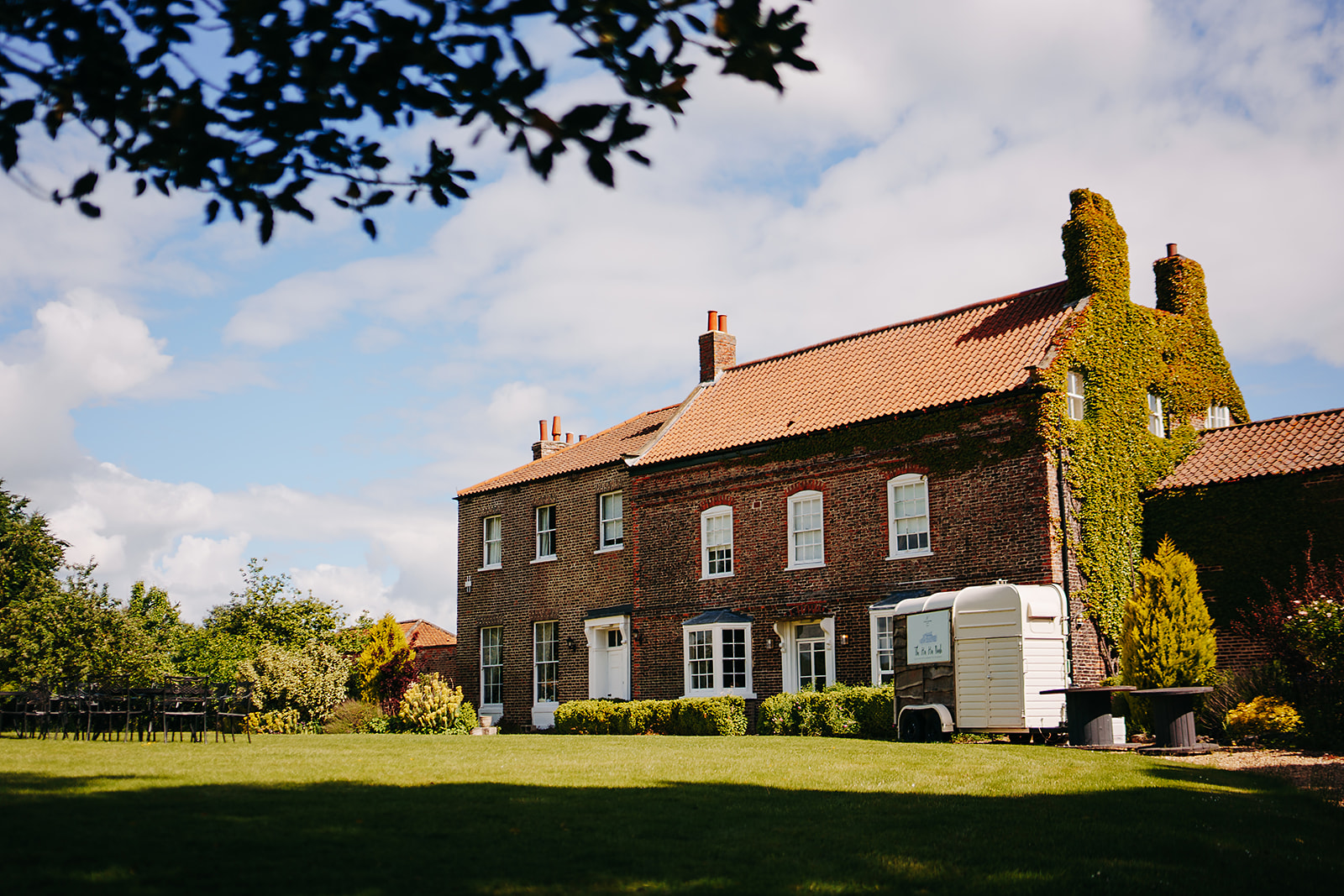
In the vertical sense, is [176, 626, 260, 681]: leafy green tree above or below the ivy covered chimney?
below

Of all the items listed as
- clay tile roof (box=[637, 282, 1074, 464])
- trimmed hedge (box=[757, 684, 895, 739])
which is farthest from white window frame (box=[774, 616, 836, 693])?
clay tile roof (box=[637, 282, 1074, 464])

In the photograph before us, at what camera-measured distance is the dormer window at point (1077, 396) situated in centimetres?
2231

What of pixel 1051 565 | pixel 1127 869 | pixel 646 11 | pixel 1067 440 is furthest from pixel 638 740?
pixel 646 11

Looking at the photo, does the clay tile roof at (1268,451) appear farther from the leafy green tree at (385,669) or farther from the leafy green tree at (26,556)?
the leafy green tree at (26,556)

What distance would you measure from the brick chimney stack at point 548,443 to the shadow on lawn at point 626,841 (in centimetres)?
2708

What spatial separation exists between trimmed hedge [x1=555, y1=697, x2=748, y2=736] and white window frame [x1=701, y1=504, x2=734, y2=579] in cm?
341

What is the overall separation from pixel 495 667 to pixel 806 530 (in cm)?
1201

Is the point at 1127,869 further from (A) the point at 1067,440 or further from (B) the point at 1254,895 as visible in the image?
(A) the point at 1067,440

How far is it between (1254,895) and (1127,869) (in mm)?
737

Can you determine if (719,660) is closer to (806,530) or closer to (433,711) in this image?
(806,530)

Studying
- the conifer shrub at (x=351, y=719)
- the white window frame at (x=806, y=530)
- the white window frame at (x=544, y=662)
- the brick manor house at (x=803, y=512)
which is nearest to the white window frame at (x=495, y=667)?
the brick manor house at (x=803, y=512)

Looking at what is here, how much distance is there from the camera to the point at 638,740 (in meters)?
19.2

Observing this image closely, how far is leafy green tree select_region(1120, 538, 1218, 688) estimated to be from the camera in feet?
63.8

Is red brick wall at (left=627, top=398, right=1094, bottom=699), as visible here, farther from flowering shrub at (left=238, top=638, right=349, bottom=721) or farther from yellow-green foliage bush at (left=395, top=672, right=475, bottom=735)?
flowering shrub at (left=238, top=638, right=349, bottom=721)
